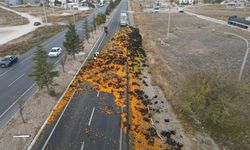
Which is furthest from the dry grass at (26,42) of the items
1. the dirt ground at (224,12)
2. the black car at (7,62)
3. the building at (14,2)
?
the building at (14,2)

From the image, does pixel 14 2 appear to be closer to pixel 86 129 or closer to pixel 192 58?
pixel 192 58

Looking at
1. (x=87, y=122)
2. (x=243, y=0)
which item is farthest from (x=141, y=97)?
(x=243, y=0)

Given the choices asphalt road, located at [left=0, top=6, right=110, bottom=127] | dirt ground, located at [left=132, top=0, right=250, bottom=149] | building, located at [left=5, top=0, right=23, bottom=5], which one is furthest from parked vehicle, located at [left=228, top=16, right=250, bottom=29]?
building, located at [left=5, top=0, right=23, bottom=5]

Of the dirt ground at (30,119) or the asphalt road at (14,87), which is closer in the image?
the dirt ground at (30,119)

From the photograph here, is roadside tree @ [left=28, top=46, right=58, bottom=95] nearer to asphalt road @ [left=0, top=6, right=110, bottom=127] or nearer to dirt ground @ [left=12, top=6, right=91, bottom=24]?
asphalt road @ [left=0, top=6, right=110, bottom=127]

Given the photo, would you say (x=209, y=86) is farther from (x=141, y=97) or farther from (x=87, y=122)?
(x=87, y=122)

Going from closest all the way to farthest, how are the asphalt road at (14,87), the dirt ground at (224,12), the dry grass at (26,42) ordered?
the asphalt road at (14,87) → the dry grass at (26,42) → the dirt ground at (224,12)

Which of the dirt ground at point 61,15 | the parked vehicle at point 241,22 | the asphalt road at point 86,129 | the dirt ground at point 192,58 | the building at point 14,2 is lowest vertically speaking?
the asphalt road at point 86,129

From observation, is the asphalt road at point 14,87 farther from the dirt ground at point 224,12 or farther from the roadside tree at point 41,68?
the dirt ground at point 224,12
